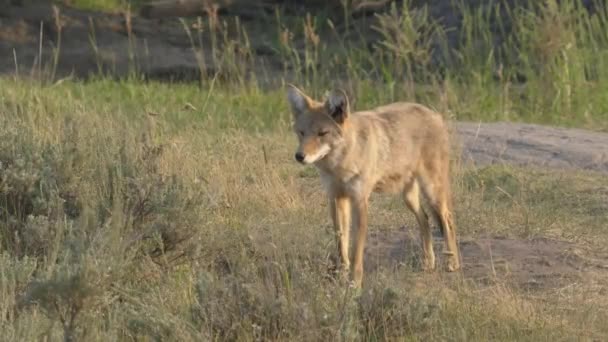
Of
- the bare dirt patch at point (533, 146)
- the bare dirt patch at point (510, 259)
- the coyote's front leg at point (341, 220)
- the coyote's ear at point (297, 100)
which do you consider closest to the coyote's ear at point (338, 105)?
the coyote's ear at point (297, 100)

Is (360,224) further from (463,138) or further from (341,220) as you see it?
(463,138)

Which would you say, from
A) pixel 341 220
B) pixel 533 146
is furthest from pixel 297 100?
pixel 533 146

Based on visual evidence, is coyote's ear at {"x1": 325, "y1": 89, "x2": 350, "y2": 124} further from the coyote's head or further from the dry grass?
the dry grass

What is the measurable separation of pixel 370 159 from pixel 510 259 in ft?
3.51

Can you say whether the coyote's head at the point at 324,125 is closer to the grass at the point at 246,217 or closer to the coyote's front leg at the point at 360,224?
the coyote's front leg at the point at 360,224

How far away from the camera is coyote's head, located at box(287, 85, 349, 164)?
307 inches

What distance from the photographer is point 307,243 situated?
24.2ft

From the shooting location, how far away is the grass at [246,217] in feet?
21.0

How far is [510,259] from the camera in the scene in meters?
8.23

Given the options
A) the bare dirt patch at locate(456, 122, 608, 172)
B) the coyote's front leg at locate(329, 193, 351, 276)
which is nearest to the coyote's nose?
the coyote's front leg at locate(329, 193, 351, 276)

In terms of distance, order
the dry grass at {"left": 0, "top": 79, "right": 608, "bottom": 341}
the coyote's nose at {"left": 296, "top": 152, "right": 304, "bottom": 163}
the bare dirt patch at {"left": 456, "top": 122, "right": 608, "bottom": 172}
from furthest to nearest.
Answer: the bare dirt patch at {"left": 456, "top": 122, "right": 608, "bottom": 172}, the coyote's nose at {"left": 296, "top": 152, "right": 304, "bottom": 163}, the dry grass at {"left": 0, "top": 79, "right": 608, "bottom": 341}

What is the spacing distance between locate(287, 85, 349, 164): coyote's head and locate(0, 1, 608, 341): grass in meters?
0.51

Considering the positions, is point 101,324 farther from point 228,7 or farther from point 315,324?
point 228,7

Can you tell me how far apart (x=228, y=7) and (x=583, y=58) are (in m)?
6.31
